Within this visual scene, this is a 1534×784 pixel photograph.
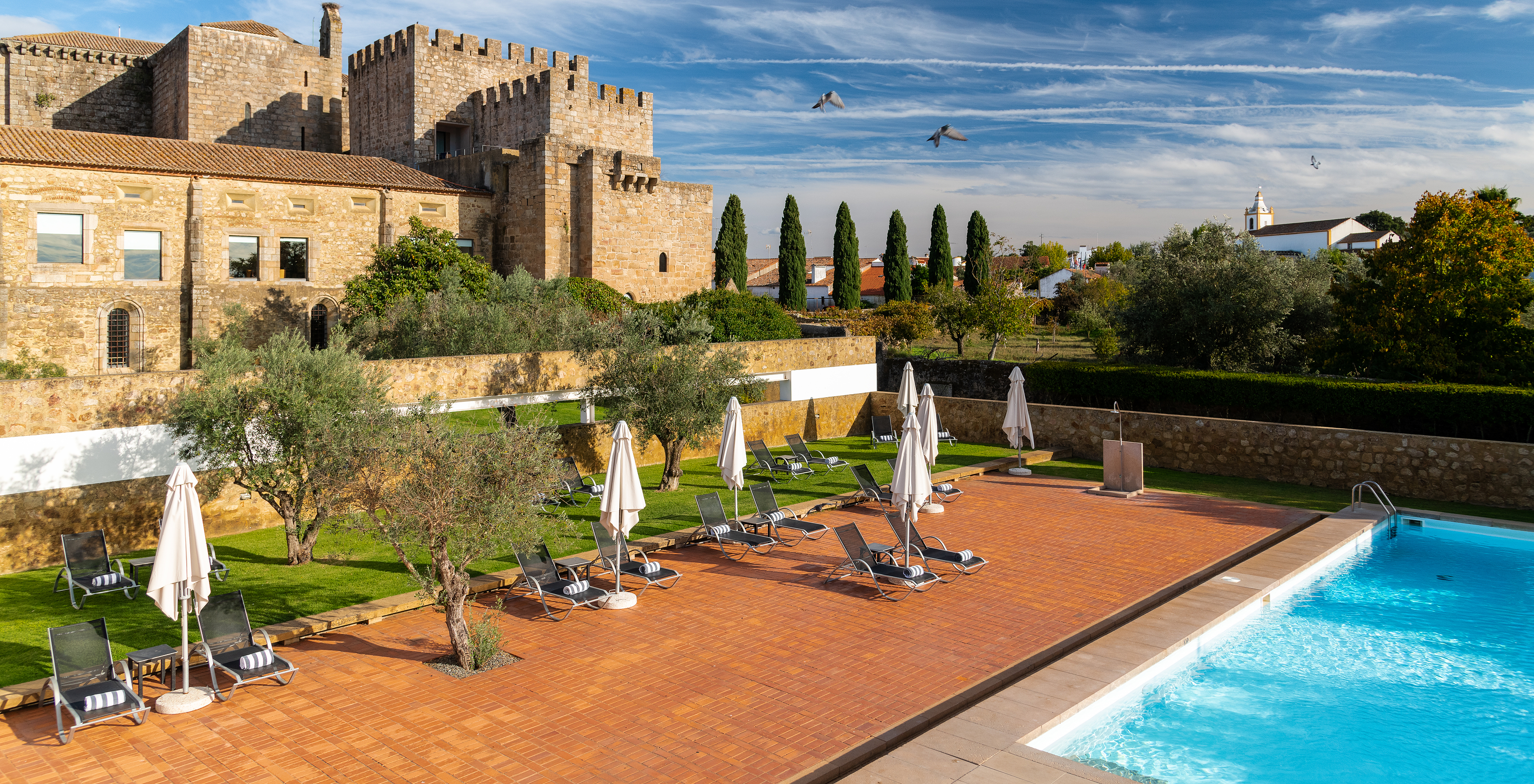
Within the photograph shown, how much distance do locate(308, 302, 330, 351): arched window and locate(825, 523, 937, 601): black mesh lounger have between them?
1016 inches

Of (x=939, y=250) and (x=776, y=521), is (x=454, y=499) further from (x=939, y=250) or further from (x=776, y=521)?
(x=939, y=250)

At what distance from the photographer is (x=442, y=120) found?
39.6 metres

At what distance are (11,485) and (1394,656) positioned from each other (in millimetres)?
16154

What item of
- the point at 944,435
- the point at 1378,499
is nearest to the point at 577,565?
the point at 944,435

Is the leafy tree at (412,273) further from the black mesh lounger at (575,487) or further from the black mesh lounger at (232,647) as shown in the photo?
the black mesh lounger at (232,647)

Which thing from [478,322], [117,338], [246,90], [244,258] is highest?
[246,90]

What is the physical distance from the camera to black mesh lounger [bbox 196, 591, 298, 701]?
7.92 metres

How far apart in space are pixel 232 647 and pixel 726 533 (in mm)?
6076

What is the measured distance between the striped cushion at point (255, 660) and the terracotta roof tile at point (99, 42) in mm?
44296

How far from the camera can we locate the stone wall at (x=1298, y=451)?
52.0 ft

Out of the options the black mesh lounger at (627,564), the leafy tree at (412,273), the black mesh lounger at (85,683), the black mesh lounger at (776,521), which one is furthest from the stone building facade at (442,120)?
the black mesh lounger at (85,683)

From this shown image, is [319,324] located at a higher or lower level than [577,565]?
higher

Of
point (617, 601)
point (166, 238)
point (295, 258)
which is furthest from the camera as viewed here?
point (295, 258)

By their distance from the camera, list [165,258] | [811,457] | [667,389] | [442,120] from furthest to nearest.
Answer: [442,120] → [165,258] → [811,457] → [667,389]
